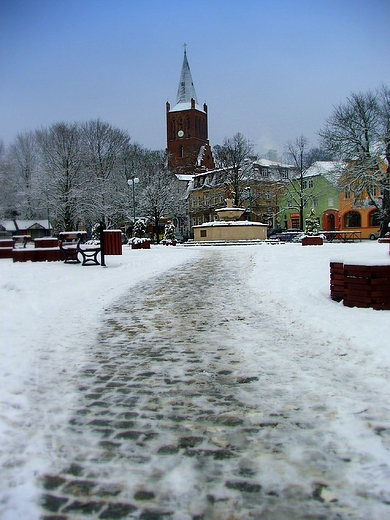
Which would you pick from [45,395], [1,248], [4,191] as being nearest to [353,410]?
[45,395]

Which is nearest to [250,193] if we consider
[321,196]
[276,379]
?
[321,196]

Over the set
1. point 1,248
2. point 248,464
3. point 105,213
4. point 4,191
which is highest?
point 4,191

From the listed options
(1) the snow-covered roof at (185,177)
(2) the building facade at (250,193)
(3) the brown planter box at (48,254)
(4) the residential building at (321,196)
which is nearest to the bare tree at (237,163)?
(2) the building facade at (250,193)

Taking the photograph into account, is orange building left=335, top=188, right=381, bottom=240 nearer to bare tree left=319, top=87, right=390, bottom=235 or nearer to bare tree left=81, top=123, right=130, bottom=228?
bare tree left=319, top=87, right=390, bottom=235

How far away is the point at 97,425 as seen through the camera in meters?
2.72

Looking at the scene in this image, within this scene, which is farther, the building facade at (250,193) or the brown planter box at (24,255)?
the building facade at (250,193)

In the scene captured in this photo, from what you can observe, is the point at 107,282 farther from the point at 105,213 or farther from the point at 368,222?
the point at 368,222

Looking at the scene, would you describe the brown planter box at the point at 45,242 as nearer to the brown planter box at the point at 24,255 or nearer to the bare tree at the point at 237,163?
the brown planter box at the point at 24,255

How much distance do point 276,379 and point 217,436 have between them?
3.49 feet

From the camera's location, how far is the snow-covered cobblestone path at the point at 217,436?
1966 millimetres

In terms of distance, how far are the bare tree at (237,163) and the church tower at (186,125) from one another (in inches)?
1774

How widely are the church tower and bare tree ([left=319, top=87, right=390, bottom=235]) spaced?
64119 millimetres

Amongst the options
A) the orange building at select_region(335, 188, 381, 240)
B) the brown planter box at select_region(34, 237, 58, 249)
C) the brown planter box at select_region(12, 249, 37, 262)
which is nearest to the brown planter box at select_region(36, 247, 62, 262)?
the brown planter box at select_region(12, 249, 37, 262)

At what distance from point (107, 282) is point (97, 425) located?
23.2 feet
